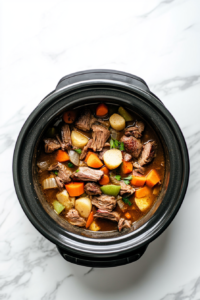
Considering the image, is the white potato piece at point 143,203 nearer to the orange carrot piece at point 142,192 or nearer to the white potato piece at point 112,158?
the orange carrot piece at point 142,192

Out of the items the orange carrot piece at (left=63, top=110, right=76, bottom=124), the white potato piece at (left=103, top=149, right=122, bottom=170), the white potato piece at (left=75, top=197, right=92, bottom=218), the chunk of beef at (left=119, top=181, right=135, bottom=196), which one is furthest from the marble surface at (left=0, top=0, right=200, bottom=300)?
the white potato piece at (left=103, top=149, right=122, bottom=170)

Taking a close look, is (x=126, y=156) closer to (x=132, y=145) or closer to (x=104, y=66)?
(x=132, y=145)

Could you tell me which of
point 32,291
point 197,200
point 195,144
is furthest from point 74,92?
point 32,291

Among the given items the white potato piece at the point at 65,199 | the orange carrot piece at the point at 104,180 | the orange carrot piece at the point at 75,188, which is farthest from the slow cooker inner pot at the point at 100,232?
the orange carrot piece at the point at 104,180

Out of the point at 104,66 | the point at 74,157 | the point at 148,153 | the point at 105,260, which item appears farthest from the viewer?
the point at 104,66

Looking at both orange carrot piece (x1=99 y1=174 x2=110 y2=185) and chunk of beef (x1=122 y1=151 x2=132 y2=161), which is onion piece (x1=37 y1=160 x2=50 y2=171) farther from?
chunk of beef (x1=122 y1=151 x2=132 y2=161)

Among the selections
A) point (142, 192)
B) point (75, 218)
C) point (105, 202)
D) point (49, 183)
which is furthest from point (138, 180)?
point (49, 183)
